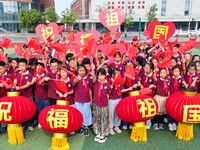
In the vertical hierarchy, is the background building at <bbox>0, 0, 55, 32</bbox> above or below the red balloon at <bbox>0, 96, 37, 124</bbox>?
above

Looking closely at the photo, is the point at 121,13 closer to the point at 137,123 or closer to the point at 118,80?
the point at 118,80

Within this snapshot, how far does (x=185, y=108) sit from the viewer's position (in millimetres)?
3283

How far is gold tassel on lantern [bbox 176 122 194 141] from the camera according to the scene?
3.60 metres

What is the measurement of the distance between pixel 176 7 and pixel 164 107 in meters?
43.9

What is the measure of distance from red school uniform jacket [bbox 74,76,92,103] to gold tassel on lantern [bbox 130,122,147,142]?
0.93 meters

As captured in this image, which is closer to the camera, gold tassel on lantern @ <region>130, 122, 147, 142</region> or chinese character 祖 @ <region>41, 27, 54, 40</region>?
gold tassel on lantern @ <region>130, 122, 147, 142</region>

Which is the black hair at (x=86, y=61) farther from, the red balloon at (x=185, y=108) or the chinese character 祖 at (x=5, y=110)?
the red balloon at (x=185, y=108)

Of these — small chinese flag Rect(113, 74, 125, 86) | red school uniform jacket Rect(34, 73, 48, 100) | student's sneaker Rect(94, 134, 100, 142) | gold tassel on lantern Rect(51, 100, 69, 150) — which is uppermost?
small chinese flag Rect(113, 74, 125, 86)

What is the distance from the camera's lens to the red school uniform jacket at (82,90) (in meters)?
3.63

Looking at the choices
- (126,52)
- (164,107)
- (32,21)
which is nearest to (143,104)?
(164,107)

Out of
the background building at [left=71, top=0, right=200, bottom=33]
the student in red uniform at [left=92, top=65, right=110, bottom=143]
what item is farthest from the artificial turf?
the background building at [left=71, top=0, right=200, bottom=33]

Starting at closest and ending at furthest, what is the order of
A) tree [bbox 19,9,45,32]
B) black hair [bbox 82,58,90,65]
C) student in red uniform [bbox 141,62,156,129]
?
1. student in red uniform [bbox 141,62,156,129]
2. black hair [bbox 82,58,90,65]
3. tree [bbox 19,9,45,32]

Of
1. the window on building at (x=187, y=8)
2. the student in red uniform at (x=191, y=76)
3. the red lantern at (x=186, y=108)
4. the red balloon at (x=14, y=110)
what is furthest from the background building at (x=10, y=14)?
the red lantern at (x=186, y=108)

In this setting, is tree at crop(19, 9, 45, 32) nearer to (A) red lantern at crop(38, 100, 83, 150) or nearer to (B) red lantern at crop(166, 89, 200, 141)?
(A) red lantern at crop(38, 100, 83, 150)
